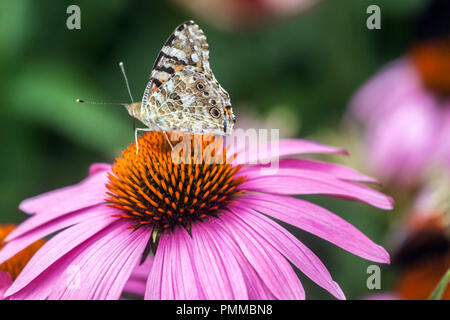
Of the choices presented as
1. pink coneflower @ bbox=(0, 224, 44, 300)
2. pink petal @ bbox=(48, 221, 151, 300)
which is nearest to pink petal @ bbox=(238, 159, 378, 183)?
pink petal @ bbox=(48, 221, 151, 300)

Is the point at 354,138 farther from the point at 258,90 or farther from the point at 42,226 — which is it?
the point at 42,226

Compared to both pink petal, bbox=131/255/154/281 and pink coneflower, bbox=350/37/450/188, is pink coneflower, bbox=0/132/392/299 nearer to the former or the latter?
pink petal, bbox=131/255/154/281

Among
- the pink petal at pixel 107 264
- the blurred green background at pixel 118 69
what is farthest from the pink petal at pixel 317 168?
the blurred green background at pixel 118 69

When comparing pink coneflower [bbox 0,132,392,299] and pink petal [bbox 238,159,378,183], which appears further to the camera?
pink petal [bbox 238,159,378,183]

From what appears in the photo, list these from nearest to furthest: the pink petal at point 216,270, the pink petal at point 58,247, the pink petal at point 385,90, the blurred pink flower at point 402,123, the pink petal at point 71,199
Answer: the pink petal at point 216,270 → the pink petal at point 58,247 → the pink petal at point 71,199 → the blurred pink flower at point 402,123 → the pink petal at point 385,90

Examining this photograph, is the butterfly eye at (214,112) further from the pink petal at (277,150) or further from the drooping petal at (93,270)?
the drooping petal at (93,270)
